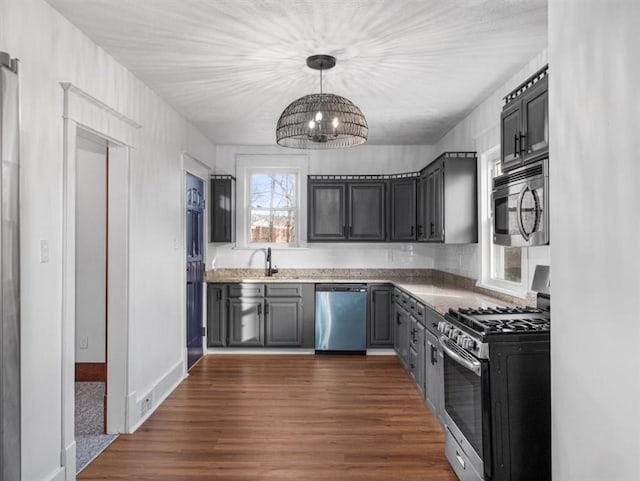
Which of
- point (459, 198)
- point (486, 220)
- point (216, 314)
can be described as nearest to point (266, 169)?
point (216, 314)

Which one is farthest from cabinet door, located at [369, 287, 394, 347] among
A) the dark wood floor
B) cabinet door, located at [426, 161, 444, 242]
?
cabinet door, located at [426, 161, 444, 242]

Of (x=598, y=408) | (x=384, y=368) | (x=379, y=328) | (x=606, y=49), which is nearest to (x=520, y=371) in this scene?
(x=598, y=408)

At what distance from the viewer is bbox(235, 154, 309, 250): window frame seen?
6121 millimetres

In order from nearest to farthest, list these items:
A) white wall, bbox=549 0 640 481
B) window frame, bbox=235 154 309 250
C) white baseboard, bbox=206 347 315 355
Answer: white wall, bbox=549 0 640 481
white baseboard, bbox=206 347 315 355
window frame, bbox=235 154 309 250

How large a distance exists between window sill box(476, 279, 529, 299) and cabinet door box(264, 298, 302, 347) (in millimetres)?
2182

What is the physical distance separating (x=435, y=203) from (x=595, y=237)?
11.8 feet

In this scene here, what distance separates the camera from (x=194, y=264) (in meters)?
5.16

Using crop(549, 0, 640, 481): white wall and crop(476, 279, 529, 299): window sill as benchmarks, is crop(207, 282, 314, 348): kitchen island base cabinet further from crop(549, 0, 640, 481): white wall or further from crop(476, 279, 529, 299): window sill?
crop(549, 0, 640, 481): white wall

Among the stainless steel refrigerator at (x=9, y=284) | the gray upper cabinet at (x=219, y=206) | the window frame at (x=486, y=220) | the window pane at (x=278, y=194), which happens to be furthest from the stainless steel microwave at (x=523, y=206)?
the gray upper cabinet at (x=219, y=206)

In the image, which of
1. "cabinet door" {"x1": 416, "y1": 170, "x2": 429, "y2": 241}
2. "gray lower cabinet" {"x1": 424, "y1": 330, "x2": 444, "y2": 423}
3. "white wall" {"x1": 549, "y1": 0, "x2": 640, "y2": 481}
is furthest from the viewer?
"cabinet door" {"x1": 416, "y1": 170, "x2": 429, "y2": 241}

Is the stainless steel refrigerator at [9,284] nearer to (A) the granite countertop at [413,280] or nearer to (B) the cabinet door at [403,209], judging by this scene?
(A) the granite countertop at [413,280]

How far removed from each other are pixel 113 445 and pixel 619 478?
10.1 ft

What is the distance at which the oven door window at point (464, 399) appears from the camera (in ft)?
7.70

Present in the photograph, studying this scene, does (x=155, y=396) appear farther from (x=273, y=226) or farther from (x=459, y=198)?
(x=459, y=198)
